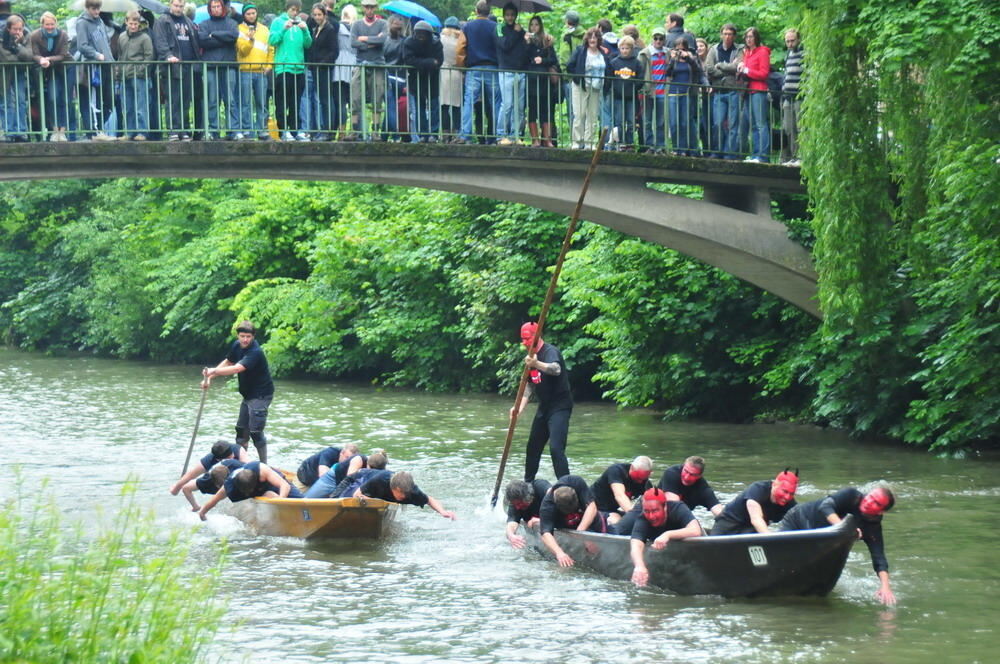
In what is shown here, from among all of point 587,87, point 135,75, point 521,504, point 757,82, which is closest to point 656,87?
point 587,87

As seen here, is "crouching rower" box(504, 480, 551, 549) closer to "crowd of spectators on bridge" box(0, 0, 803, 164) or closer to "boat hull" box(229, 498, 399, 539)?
"boat hull" box(229, 498, 399, 539)

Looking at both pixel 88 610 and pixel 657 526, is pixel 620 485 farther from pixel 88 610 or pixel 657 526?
pixel 88 610

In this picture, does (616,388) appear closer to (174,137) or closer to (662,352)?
(662,352)

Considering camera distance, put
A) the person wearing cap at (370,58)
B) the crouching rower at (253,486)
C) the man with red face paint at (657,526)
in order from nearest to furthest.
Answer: the man with red face paint at (657,526) < the crouching rower at (253,486) < the person wearing cap at (370,58)

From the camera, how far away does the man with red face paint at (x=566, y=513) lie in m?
12.2

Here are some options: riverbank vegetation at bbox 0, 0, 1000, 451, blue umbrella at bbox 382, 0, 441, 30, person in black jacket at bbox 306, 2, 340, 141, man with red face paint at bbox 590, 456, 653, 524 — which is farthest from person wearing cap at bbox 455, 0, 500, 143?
man with red face paint at bbox 590, 456, 653, 524

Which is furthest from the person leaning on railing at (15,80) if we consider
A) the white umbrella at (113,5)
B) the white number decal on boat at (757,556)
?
the white number decal on boat at (757,556)

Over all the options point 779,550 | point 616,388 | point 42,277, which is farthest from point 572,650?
point 42,277

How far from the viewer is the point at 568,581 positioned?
39.5 ft

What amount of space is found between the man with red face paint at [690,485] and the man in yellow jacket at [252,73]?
771cm

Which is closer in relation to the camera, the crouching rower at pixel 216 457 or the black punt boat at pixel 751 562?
the black punt boat at pixel 751 562

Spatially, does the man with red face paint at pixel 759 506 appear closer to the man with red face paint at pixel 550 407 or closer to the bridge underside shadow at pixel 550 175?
the man with red face paint at pixel 550 407

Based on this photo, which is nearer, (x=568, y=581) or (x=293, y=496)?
(x=568, y=581)

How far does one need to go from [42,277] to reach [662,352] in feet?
92.9
